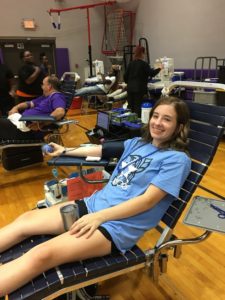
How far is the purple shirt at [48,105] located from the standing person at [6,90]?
2.97ft

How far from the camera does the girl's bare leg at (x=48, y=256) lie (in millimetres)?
995

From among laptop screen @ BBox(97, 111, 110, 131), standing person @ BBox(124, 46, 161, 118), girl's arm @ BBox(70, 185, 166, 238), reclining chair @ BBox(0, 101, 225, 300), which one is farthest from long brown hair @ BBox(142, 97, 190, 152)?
standing person @ BBox(124, 46, 161, 118)

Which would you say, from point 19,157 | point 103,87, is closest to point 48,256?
point 19,157

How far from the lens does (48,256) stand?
40.7 inches

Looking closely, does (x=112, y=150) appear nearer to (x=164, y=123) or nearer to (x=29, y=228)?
(x=164, y=123)

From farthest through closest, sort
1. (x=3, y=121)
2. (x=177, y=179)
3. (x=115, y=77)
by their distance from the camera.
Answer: (x=115, y=77) → (x=3, y=121) → (x=177, y=179)

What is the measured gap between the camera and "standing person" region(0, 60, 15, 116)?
3803 mm

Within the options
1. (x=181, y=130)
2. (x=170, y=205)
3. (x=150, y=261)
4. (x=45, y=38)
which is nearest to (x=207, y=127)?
(x=181, y=130)

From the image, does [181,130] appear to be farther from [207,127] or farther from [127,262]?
[127,262]

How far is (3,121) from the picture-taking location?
283 cm

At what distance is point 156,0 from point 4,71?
4.48 meters

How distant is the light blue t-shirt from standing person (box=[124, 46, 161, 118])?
120 inches

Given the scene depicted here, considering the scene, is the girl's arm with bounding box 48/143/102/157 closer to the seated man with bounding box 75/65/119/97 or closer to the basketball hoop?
the seated man with bounding box 75/65/119/97

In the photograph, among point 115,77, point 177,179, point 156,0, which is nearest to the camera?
point 177,179
